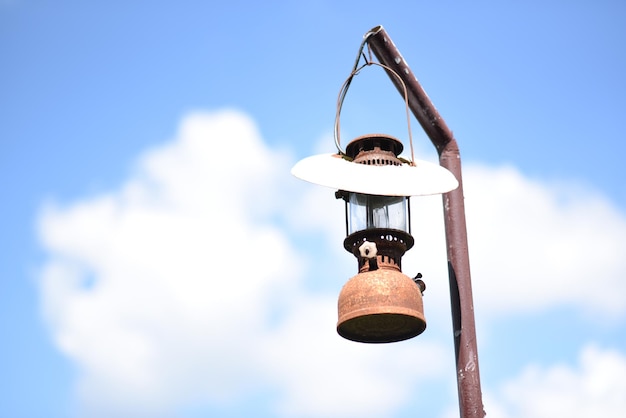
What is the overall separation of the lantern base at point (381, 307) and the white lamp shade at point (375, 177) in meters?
0.48

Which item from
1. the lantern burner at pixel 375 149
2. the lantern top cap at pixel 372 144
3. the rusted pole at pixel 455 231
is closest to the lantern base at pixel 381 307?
the rusted pole at pixel 455 231

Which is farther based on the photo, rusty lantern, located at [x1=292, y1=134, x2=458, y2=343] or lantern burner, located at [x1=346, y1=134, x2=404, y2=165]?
lantern burner, located at [x1=346, y1=134, x2=404, y2=165]

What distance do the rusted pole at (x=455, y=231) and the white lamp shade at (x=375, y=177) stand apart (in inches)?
14.2

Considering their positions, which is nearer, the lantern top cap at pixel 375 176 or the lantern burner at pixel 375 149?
the lantern top cap at pixel 375 176

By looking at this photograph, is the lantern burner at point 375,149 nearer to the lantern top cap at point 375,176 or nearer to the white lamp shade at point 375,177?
the lantern top cap at point 375,176

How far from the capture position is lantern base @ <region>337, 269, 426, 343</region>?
4.75 metres

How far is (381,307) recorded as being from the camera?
15.5 feet

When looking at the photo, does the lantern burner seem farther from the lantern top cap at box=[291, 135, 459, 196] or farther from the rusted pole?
the rusted pole

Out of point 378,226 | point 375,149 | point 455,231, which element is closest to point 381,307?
point 378,226

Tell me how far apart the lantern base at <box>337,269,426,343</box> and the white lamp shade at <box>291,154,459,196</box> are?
1.58 feet

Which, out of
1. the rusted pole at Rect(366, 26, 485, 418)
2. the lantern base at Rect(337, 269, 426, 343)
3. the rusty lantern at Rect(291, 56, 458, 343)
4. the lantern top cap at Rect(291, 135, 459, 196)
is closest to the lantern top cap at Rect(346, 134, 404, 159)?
the rusty lantern at Rect(291, 56, 458, 343)

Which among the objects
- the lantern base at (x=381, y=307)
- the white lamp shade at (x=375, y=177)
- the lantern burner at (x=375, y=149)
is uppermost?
the lantern burner at (x=375, y=149)

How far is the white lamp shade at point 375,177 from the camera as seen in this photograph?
4.82 meters

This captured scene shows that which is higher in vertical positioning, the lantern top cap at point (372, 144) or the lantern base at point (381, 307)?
the lantern top cap at point (372, 144)
